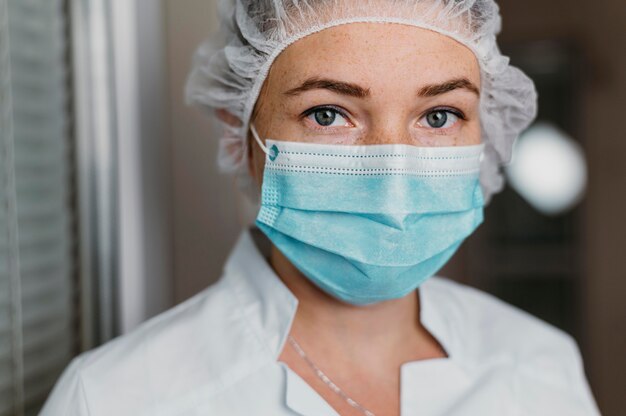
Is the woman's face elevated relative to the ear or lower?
elevated

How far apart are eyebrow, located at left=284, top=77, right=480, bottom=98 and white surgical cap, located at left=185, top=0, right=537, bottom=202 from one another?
0.08m

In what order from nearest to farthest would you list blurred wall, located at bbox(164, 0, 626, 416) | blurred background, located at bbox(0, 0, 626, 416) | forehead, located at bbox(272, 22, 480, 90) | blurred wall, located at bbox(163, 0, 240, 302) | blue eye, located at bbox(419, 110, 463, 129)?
forehead, located at bbox(272, 22, 480, 90)
blue eye, located at bbox(419, 110, 463, 129)
blurred background, located at bbox(0, 0, 626, 416)
blurred wall, located at bbox(163, 0, 240, 302)
blurred wall, located at bbox(164, 0, 626, 416)

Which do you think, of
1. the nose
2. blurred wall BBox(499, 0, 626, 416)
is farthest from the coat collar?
blurred wall BBox(499, 0, 626, 416)

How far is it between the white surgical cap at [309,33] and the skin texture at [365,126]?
20mm

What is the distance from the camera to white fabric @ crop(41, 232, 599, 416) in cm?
114

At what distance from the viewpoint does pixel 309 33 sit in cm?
112

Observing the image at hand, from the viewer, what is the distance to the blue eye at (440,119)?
1181mm

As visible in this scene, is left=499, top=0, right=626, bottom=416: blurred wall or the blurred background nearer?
the blurred background

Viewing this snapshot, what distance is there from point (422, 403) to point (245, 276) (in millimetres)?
408

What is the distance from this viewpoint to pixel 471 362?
1.36 m

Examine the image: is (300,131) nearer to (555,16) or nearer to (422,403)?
(422,403)

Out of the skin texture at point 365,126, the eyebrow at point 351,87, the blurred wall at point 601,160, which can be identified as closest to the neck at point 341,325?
the skin texture at point 365,126

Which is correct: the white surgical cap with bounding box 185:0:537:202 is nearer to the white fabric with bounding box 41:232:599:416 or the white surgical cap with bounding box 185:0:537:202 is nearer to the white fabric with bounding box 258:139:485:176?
the white fabric with bounding box 258:139:485:176

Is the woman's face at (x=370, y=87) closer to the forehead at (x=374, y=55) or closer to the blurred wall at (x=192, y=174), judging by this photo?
the forehead at (x=374, y=55)
